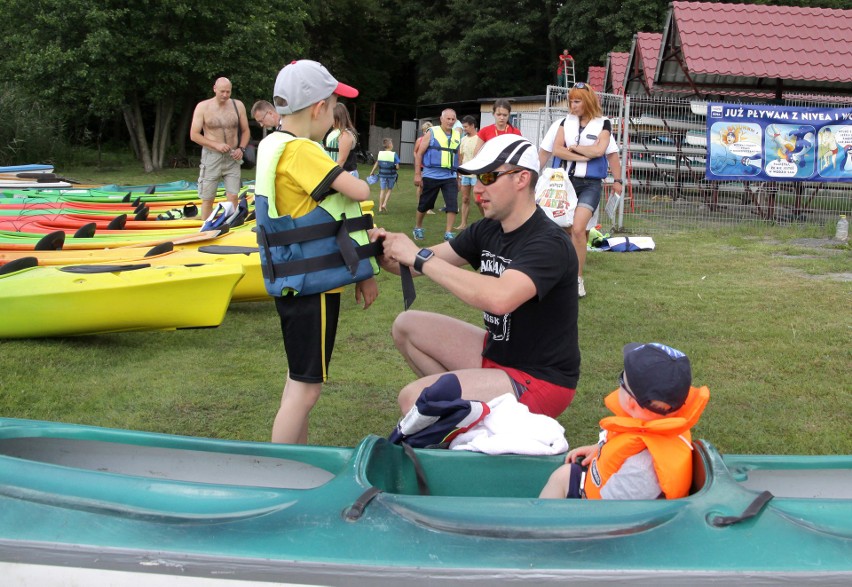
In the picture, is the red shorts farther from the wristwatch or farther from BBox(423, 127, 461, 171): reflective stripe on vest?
BBox(423, 127, 461, 171): reflective stripe on vest

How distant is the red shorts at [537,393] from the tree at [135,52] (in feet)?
68.3

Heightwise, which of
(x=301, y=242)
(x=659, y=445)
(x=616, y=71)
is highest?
(x=616, y=71)

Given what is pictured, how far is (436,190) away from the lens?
10.1 m

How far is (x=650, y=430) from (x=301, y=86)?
1739mm

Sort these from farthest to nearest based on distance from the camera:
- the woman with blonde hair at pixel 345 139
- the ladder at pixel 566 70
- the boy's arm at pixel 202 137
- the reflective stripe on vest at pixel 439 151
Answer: the ladder at pixel 566 70 < the reflective stripe on vest at pixel 439 151 < the boy's arm at pixel 202 137 < the woman with blonde hair at pixel 345 139

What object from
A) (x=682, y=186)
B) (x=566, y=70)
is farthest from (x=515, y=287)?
(x=566, y=70)

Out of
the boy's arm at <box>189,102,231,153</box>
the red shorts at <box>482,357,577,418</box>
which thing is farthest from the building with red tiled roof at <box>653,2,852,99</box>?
the red shorts at <box>482,357,577,418</box>

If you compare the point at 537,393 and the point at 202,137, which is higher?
the point at 202,137

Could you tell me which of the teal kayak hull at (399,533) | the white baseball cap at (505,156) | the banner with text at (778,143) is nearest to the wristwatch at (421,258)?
the white baseball cap at (505,156)

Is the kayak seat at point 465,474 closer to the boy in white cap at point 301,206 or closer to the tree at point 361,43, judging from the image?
the boy in white cap at point 301,206

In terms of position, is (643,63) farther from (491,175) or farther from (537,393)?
(537,393)

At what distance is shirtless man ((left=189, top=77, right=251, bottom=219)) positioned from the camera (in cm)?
853

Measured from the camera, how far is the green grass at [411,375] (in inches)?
156

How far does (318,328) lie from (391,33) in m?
35.7
